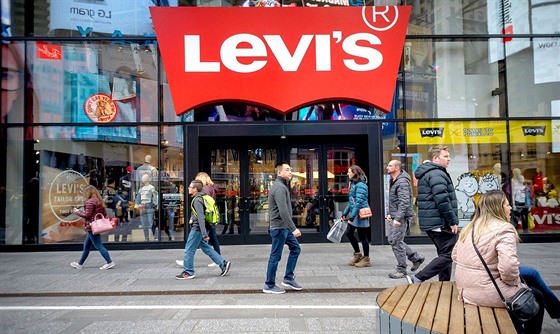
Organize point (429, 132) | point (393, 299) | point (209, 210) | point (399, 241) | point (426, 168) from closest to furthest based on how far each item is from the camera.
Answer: point (393, 299) → point (426, 168) → point (399, 241) → point (209, 210) → point (429, 132)

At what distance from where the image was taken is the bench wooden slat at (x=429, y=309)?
2.82m

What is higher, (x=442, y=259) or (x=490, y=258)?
(x=490, y=258)

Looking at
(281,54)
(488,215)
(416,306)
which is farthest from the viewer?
(281,54)

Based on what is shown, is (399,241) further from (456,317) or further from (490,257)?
(456,317)

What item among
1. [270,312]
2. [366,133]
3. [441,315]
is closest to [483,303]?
[441,315]

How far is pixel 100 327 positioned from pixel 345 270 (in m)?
4.38

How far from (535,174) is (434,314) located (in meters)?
9.94

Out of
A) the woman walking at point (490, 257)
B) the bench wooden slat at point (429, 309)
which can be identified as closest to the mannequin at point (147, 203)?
the bench wooden slat at point (429, 309)

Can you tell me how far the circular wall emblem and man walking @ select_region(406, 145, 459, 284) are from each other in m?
8.35

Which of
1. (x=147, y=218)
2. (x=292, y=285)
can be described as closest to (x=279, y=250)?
(x=292, y=285)

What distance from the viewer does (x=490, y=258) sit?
3.21 m

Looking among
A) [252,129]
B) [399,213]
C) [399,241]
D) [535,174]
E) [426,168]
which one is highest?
[252,129]

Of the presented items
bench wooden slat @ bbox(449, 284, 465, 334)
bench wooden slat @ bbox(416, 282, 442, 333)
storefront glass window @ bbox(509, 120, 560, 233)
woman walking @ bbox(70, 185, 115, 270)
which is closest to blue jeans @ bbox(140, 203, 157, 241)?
woman walking @ bbox(70, 185, 115, 270)

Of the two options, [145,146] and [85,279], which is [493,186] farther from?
[85,279]
